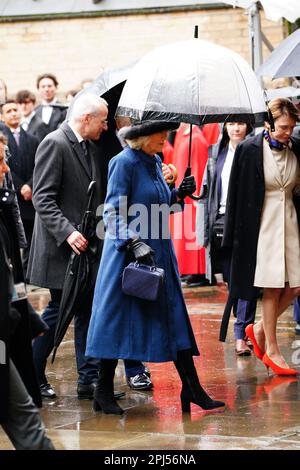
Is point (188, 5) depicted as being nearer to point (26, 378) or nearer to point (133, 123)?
point (133, 123)

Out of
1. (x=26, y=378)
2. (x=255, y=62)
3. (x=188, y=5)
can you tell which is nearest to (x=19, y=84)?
(x=188, y=5)

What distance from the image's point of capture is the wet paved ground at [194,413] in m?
7.32

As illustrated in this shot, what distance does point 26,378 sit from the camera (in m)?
6.59

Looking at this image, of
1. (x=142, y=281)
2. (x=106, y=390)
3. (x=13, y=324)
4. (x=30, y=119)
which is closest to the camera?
(x=13, y=324)

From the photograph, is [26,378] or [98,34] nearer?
[26,378]

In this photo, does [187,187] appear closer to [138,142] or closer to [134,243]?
[138,142]

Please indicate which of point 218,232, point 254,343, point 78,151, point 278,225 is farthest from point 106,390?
point 218,232

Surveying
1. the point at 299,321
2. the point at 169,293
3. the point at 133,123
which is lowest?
the point at 299,321

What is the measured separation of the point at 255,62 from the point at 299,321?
4245 mm

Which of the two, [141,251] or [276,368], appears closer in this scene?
[141,251]

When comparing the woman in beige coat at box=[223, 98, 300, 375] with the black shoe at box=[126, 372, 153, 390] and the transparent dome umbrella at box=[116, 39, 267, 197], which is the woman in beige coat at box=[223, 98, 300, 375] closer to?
the transparent dome umbrella at box=[116, 39, 267, 197]

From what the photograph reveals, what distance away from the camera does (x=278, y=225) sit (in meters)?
9.54

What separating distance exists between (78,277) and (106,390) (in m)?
0.89

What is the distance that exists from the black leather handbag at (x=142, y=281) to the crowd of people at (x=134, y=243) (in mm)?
62
